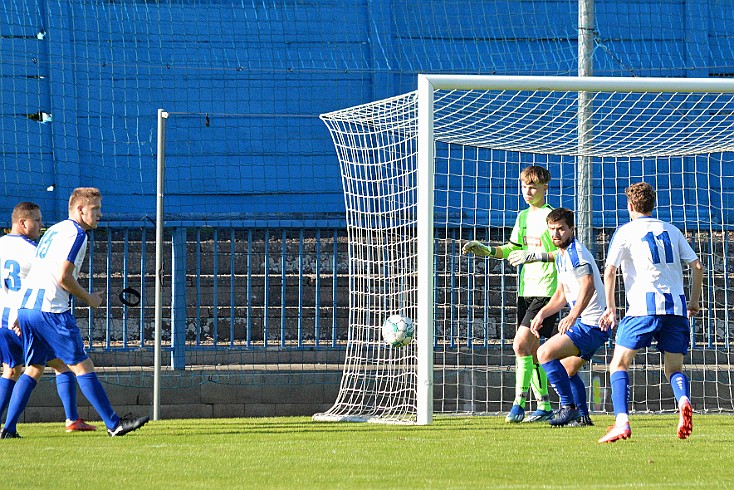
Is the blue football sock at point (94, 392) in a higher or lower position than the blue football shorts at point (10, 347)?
lower

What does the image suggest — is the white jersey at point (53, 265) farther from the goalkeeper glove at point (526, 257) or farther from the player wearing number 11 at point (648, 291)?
the player wearing number 11 at point (648, 291)

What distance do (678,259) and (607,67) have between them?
27.1ft

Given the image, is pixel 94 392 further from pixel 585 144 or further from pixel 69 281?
pixel 585 144

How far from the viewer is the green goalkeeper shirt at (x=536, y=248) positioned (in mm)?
8969

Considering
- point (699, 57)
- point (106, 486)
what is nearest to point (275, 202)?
point (699, 57)

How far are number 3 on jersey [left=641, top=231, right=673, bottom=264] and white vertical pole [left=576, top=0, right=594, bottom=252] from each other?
9.81ft

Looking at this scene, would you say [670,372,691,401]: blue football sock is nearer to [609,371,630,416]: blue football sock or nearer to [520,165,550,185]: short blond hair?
[609,371,630,416]: blue football sock

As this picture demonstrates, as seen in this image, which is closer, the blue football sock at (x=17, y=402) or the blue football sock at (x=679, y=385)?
the blue football sock at (x=679, y=385)

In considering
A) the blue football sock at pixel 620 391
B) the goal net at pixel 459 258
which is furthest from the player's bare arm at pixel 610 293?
the goal net at pixel 459 258

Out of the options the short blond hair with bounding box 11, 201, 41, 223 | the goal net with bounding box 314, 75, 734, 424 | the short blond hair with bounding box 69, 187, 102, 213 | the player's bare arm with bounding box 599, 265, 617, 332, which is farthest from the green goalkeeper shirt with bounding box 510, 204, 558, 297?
the short blond hair with bounding box 11, 201, 41, 223

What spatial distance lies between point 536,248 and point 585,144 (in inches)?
86.4

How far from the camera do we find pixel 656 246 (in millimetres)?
7609

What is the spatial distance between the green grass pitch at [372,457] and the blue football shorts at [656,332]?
1.94 feet

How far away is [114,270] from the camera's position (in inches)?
509
